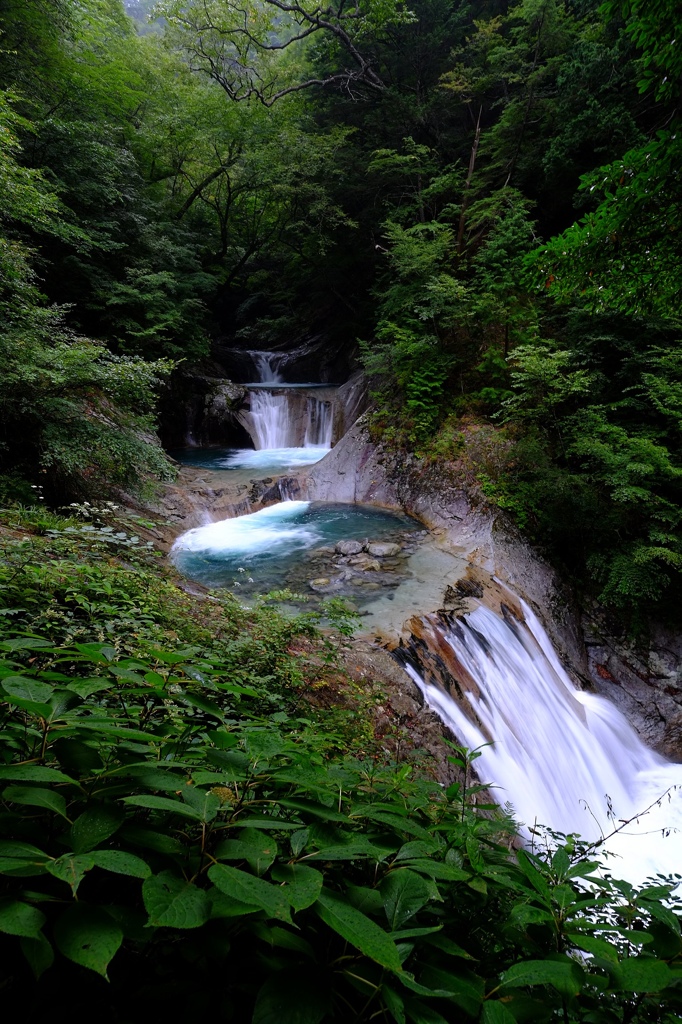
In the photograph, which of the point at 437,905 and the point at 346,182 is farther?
the point at 346,182

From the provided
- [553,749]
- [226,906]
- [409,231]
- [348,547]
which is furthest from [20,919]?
[409,231]

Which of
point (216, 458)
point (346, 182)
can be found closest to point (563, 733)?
point (216, 458)

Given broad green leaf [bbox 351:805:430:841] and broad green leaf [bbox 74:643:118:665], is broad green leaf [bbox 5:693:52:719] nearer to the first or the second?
broad green leaf [bbox 74:643:118:665]

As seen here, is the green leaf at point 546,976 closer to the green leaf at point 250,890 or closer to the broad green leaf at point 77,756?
the green leaf at point 250,890

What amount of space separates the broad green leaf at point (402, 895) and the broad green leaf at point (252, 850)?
243 millimetres

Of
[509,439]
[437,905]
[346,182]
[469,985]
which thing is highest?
[346,182]

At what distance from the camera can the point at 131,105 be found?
46.1ft

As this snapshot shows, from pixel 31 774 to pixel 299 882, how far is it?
1.58 ft

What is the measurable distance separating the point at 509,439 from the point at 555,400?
1163 millimetres

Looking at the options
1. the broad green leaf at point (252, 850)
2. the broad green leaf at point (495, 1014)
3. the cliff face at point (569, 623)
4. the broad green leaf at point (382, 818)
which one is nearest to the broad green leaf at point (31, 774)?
the broad green leaf at point (252, 850)

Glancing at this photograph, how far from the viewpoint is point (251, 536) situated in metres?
8.85

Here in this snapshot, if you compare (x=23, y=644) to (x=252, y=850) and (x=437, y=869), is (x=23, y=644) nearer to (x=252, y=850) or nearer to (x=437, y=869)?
(x=252, y=850)

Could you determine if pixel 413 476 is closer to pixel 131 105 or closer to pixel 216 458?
pixel 216 458

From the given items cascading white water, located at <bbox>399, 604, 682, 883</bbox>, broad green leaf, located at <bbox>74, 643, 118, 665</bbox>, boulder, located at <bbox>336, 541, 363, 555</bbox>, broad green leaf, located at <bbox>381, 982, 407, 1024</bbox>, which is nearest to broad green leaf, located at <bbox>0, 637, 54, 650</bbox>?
broad green leaf, located at <bbox>74, 643, 118, 665</bbox>
